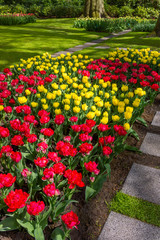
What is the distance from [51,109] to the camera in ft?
10.9

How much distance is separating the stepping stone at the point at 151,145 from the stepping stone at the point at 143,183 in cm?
35

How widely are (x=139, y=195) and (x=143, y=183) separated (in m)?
0.18

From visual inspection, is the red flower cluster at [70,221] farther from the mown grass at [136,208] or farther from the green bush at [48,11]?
the green bush at [48,11]

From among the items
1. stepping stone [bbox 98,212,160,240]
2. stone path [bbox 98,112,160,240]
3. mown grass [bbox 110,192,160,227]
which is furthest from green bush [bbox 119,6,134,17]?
stepping stone [bbox 98,212,160,240]

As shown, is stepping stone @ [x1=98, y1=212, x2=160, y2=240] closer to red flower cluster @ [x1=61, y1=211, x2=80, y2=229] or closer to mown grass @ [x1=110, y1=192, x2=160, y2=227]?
mown grass @ [x1=110, y1=192, x2=160, y2=227]

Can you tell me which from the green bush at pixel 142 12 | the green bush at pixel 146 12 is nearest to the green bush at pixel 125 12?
the green bush at pixel 142 12

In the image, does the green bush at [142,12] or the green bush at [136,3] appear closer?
the green bush at [142,12]

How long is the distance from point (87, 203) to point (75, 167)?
50 centimetres

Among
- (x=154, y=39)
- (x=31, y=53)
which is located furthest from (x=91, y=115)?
(x=154, y=39)

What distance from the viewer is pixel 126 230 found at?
190 centimetres

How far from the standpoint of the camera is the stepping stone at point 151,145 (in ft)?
9.60

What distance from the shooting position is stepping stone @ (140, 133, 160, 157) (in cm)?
292

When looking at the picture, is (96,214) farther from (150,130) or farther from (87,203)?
(150,130)

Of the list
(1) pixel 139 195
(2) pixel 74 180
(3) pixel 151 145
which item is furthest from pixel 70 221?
(3) pixel 151 145
